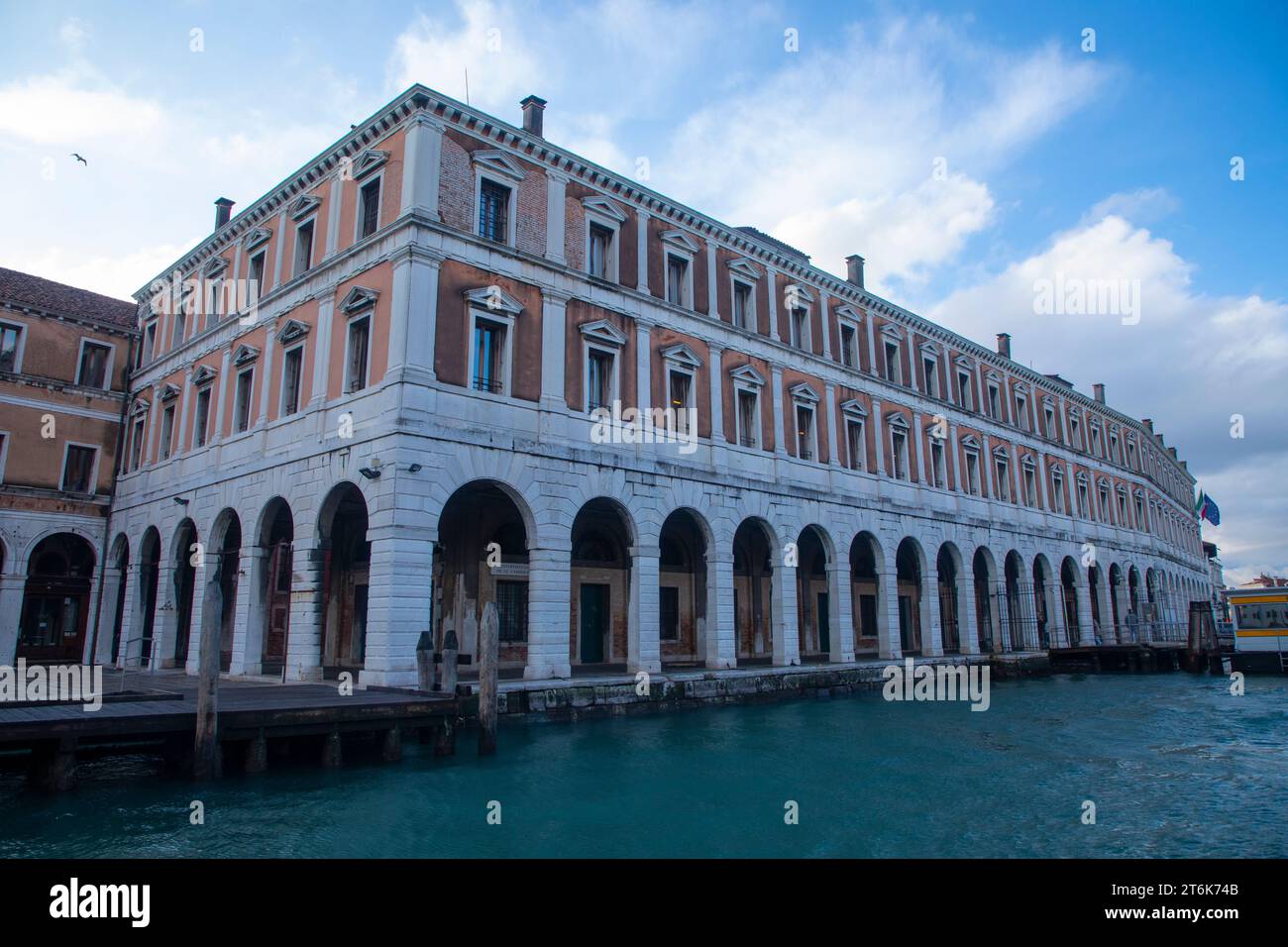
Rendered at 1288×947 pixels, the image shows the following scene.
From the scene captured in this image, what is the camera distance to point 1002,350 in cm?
3825

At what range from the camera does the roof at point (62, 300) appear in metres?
25.2

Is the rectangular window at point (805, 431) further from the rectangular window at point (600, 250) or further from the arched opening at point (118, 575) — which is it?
the arched opening at point (118, 575)

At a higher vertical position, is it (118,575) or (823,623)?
(118,575)

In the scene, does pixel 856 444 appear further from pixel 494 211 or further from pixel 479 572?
pixel 494 211

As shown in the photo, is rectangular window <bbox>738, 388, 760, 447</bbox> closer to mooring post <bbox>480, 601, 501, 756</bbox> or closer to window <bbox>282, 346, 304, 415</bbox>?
window <bbox>282, 346, 304, 415</bbox>

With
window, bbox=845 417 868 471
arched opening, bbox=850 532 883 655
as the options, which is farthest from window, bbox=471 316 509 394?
arched opening, bbox=850 532 883 655

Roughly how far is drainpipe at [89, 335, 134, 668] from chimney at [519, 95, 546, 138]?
16458mm

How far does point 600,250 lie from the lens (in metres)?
20.3

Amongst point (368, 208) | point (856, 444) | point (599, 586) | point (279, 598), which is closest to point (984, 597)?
point (856, 444)

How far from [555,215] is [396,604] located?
Result: 9.46 metres

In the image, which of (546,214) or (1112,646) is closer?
(546,214)
